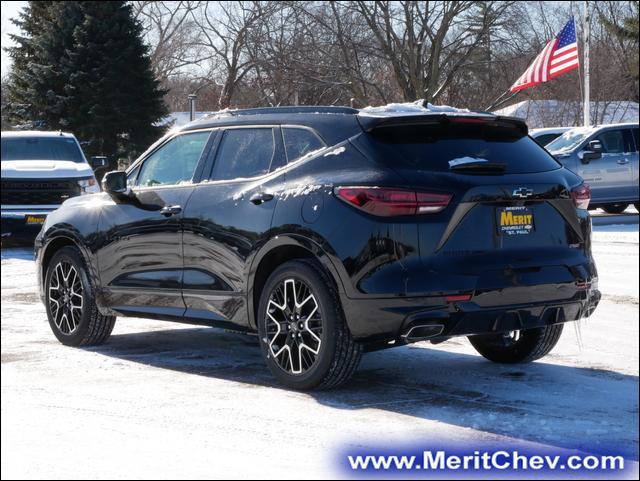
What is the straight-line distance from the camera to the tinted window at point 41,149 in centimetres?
1972

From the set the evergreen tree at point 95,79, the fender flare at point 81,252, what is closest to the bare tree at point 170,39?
the evergreen tree at point 95,79

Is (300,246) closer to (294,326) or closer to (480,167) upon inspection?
(294,326)

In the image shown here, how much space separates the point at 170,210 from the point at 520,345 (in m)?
2.55

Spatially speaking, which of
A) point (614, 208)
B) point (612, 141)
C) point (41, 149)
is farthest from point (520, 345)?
point (614, 208)

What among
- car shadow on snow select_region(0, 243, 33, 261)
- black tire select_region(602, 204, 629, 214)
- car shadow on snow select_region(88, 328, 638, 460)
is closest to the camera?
car shadow on snow select_region(88, 328, 638, 460)

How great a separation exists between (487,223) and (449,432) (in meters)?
1.29

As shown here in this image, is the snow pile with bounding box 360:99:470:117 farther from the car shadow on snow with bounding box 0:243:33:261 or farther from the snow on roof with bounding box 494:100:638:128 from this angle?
the snow on roof with bounding box 494:100:638:128

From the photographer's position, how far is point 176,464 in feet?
16.8

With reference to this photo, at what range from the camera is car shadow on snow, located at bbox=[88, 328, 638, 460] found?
5.74 meters

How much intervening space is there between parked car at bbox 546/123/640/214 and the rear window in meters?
16.1

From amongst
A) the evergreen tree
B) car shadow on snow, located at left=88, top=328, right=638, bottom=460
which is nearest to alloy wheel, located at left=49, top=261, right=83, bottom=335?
car shadow on snow, located at left=88, top=328, right=638, bottom=460

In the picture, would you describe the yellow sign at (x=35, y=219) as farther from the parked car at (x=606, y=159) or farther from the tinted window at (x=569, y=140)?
the tinted window at (x=569, y=140)

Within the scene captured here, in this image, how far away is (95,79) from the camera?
38625 millimetres

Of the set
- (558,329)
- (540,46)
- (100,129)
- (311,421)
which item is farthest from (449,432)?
(540,46)
